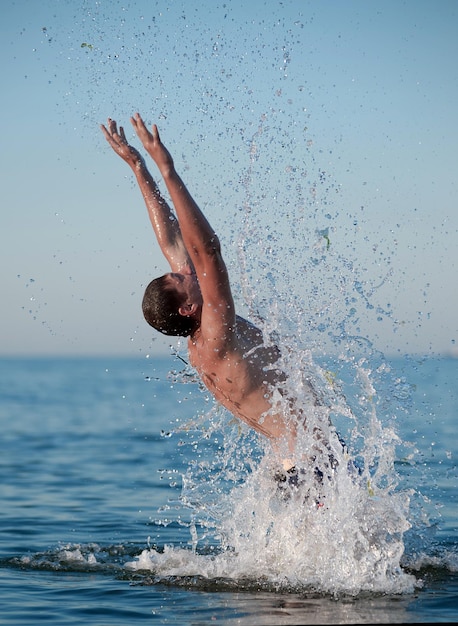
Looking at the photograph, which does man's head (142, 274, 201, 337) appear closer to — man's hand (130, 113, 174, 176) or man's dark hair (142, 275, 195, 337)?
man's dark hair (142, 275, 195, 337)

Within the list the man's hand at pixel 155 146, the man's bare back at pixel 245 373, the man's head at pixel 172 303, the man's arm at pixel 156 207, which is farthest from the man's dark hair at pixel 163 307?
the man's hand at pixel 155 146

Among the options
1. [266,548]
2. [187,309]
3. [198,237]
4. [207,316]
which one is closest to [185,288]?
[187,309]

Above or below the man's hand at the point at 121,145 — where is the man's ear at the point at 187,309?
below

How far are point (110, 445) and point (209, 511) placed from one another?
35.7 feet

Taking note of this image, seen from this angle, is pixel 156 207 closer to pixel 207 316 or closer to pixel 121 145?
pixel 121 145

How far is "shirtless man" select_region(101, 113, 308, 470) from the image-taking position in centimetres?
647

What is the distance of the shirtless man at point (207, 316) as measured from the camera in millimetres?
6469

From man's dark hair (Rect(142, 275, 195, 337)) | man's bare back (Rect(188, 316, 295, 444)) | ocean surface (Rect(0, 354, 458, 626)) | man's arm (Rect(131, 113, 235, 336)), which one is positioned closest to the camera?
man's arm (Rect(131, 113, 235, 336))

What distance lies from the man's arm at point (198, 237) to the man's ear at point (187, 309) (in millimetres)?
267

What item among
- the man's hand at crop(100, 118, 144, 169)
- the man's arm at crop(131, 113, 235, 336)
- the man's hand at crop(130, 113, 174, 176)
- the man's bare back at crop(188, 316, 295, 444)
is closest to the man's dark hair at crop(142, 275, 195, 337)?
the man's bare back at crop(188, 316, 295, 444)

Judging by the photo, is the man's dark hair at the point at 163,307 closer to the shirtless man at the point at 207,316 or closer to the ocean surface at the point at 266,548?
the shirtless man at the point at 207,316

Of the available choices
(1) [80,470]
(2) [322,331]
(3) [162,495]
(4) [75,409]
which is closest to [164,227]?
(2) [322,331]

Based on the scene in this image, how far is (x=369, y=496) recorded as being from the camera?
746 centimetres

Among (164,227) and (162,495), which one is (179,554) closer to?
(164,227)
